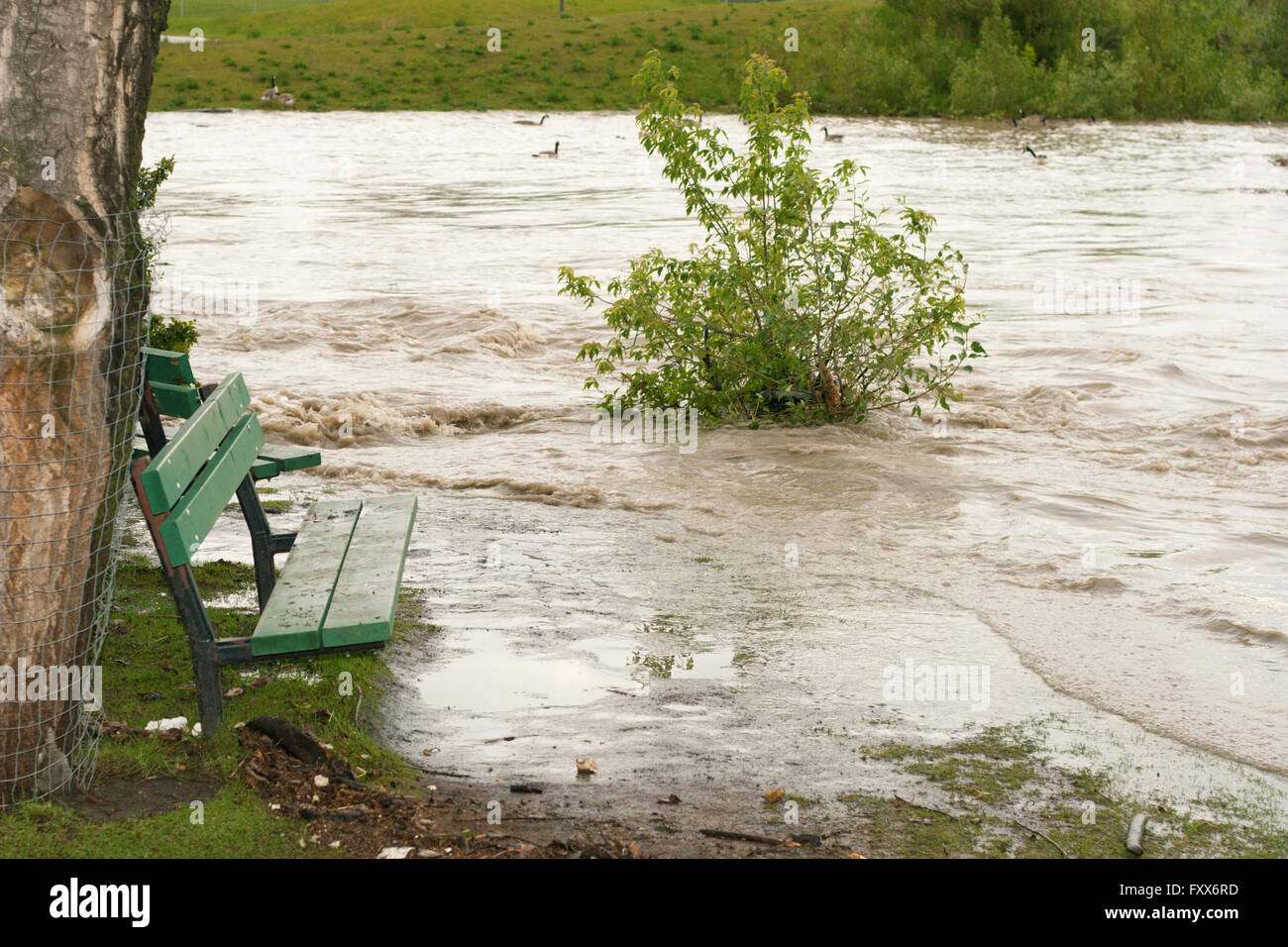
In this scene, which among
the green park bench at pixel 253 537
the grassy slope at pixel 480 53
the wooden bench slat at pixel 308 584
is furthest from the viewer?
the grassy slope at pixel 480 53

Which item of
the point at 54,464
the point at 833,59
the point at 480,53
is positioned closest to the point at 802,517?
the point at 54,464

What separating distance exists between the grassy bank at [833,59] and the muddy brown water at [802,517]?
43.2 meters

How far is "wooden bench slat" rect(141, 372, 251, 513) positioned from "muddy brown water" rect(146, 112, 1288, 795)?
1240 millimetres

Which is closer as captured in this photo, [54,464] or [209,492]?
[54,464]

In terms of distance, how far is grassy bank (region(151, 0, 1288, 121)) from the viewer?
60.6m

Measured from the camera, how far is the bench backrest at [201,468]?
163 inches

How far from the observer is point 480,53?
75750mm

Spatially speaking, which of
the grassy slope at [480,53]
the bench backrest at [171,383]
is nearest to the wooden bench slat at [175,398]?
the bench backrest at [171,383]

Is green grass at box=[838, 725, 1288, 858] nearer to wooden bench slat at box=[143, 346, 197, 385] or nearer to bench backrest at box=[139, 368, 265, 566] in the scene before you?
bench backrest at box=[139, 368, 265, 566]

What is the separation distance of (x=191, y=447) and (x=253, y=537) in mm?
1333

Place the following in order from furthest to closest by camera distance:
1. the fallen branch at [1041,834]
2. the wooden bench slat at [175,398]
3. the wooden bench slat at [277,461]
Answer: the wooden bench slat at [277,461], the wooden bench slat at [175,398], the fallen branch at [1041,834]

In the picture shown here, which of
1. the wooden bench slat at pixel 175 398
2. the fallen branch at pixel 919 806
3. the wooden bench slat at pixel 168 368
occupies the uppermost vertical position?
the wooden bench slat at pixel 168 368

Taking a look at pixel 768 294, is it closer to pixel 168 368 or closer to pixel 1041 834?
pixel 168 368

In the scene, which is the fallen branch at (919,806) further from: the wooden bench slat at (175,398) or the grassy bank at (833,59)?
the grassy bank at (833,59)
